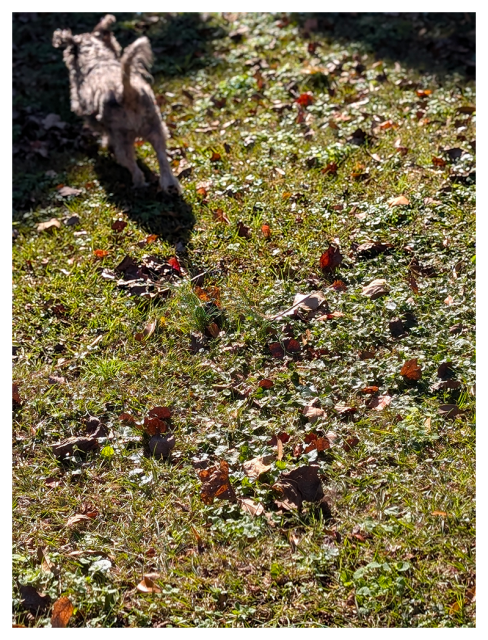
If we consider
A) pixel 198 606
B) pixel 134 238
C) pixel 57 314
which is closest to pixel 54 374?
pixel 57 314

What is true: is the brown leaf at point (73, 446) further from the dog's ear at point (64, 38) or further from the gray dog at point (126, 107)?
the dog's ear at point (64, 38)

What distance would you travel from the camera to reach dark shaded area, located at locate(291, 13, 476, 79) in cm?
716

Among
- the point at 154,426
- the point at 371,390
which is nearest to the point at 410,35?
the point at 371,390

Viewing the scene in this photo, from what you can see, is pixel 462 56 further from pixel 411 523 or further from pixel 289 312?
pixel 411 523

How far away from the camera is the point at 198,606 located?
2.85 meters

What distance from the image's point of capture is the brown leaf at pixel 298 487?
3189 millimetres

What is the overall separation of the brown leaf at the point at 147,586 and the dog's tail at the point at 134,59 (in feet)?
13.6

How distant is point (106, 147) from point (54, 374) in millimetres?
3076

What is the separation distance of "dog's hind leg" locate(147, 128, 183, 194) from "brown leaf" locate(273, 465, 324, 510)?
10.3 ft

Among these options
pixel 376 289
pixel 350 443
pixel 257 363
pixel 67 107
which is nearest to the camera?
pixel 350 443

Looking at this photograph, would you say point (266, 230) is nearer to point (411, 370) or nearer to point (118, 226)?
point (118, 226)

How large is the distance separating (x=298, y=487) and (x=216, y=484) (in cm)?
41

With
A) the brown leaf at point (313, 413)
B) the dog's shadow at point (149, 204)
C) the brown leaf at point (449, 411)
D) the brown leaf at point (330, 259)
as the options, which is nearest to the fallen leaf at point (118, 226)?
the dog's shadow at point (149, 204)

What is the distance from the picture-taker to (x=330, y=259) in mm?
4574
